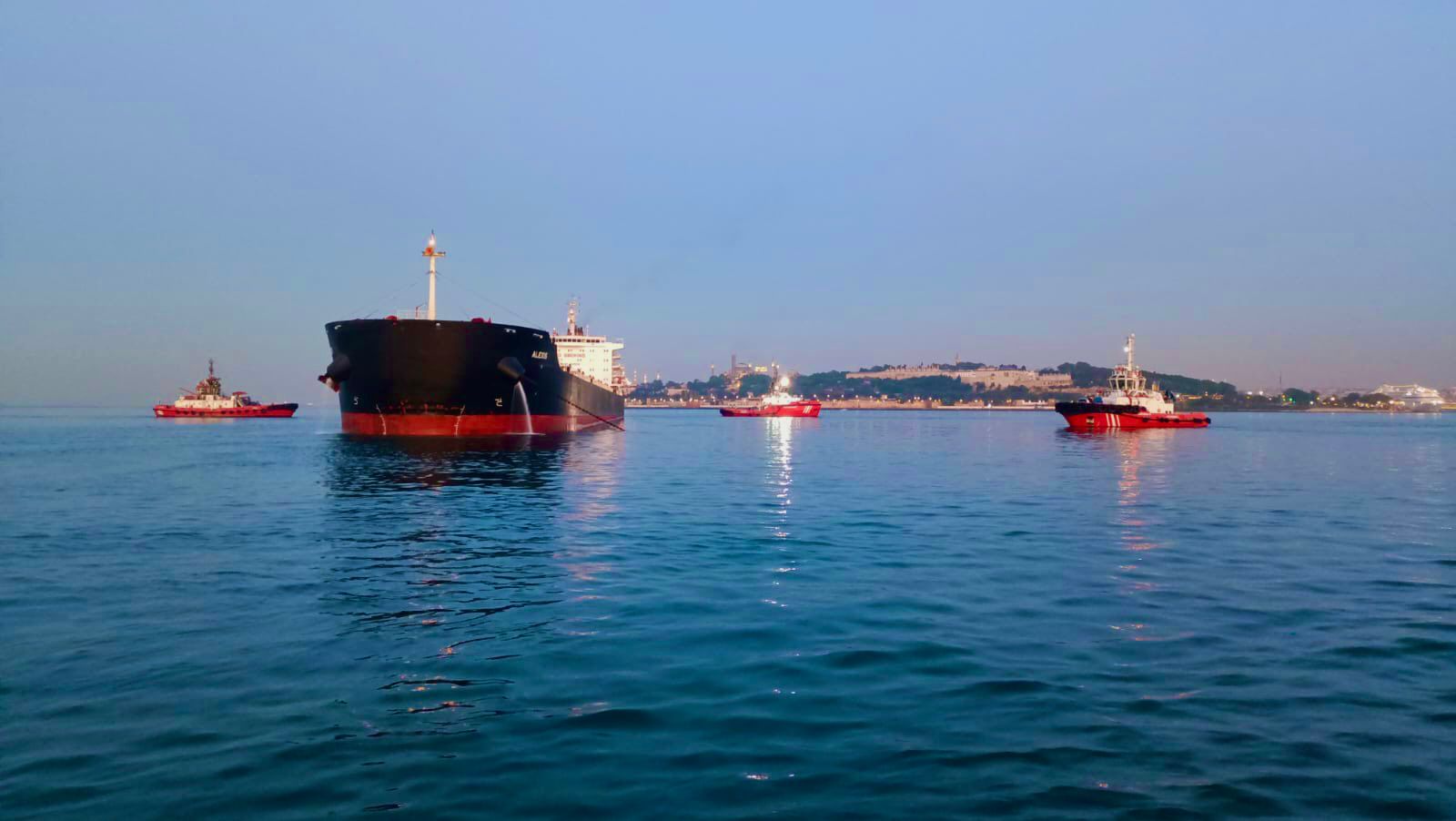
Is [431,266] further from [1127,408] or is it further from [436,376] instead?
[1127,408]

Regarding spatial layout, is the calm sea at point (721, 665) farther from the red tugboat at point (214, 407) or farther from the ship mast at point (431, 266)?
the red tugboat at point (214, 407)

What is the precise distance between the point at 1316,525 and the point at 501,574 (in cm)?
1904

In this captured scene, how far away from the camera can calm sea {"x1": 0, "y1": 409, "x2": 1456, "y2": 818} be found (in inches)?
225

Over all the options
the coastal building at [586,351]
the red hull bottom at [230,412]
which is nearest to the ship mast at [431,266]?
the coastal building at [586,351]

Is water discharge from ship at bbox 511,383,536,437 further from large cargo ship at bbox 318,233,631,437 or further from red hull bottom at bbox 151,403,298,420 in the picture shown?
red hull bottom at bbox 151,403,298,420

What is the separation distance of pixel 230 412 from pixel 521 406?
10161 cm

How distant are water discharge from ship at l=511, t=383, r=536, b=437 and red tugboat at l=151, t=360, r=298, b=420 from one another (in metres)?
95.4

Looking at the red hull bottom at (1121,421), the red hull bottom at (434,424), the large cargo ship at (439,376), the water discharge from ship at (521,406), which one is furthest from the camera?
the red hull bottom at (1121,421)

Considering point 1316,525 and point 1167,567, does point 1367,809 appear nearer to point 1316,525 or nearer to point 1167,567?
point 1167,567

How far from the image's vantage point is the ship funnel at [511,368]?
51531 mm

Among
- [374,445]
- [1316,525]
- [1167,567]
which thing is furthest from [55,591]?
[374,445]

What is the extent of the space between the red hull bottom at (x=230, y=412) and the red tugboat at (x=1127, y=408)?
11741 centimetres

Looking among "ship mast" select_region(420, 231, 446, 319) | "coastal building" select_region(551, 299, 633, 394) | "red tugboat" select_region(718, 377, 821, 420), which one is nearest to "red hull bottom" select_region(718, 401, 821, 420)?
"red tugboat" select_region(718, 377, 821, 420)

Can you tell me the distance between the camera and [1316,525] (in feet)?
67.2
